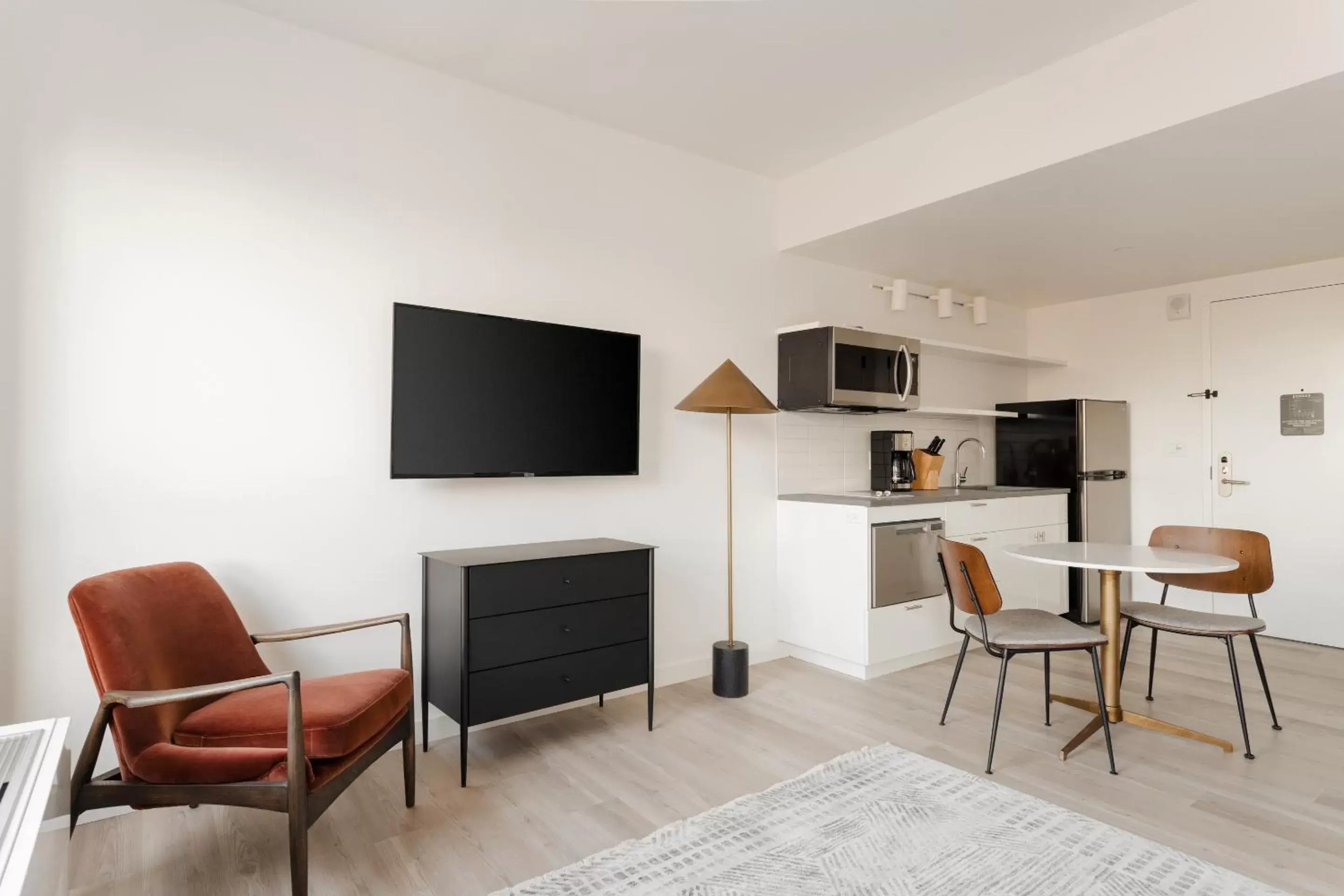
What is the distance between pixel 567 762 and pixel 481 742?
1.43ft

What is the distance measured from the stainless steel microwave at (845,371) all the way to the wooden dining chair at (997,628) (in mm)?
1232

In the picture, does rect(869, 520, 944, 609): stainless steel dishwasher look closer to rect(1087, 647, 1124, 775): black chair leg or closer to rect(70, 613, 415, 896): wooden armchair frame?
rect(1087, 647, 1124, 775): black chair leg

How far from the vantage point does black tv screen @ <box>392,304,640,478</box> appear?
9.30ft

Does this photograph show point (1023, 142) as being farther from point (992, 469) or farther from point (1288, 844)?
point (992, 469)

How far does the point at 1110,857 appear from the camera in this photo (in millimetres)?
2100

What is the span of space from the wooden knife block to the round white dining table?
1.43 m

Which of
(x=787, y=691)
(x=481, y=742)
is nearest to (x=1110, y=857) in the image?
(x=787, y=691)

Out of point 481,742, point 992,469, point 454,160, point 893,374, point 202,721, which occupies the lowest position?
point 481,742

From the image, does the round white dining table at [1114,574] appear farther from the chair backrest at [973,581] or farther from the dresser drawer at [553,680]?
the dresser drawer at [553,680]

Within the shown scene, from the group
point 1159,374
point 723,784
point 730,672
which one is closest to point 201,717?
point 723,784

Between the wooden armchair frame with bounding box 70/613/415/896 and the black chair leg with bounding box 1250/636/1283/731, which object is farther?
the black chair leg with bounding box 1250/636/1283/731

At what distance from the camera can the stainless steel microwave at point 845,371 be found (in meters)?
4.01

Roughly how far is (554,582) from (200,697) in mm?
1256

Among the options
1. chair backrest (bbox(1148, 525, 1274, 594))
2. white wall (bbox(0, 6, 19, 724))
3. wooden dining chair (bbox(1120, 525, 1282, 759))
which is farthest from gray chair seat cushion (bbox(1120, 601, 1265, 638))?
white wall (bbox(0, 6, 19, 724))
